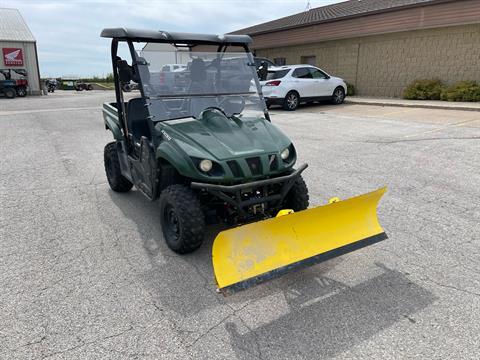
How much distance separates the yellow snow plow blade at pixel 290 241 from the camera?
103 inches

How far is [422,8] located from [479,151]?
1007cm

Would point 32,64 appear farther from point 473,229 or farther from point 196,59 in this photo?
→ point 473,229

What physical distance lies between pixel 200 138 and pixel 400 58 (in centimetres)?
1527

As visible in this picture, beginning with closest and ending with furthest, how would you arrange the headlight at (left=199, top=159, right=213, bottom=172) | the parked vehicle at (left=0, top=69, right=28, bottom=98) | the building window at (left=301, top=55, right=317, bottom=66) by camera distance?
the headlight at (left=199, top=159, right=213, bottom=172), the building window at (left=301, top=55, right=317, bottom=66), the parked vehicle at (left=0, top=69, right=28, bottom=98)

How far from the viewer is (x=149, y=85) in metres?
3.84

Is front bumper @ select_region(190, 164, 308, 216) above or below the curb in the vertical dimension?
below

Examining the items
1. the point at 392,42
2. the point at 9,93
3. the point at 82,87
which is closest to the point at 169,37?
the point at 392,42

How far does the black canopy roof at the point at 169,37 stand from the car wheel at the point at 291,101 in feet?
33.1

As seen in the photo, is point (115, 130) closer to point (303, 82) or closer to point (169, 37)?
point (169, 37)

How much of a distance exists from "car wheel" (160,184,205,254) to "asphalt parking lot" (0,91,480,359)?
0.19 meters

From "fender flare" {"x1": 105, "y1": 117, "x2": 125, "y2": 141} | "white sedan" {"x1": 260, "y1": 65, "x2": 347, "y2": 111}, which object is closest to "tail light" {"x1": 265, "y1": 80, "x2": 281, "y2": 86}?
"white sedan" {"x1": 260, "y1": 65, "x2": 347, "y2": 111}

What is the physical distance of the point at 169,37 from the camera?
391cm

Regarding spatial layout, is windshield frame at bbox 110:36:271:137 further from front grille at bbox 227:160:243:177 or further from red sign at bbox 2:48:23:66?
red sign at bbox 2:48:23:66

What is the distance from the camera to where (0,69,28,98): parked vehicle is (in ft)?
81.1
